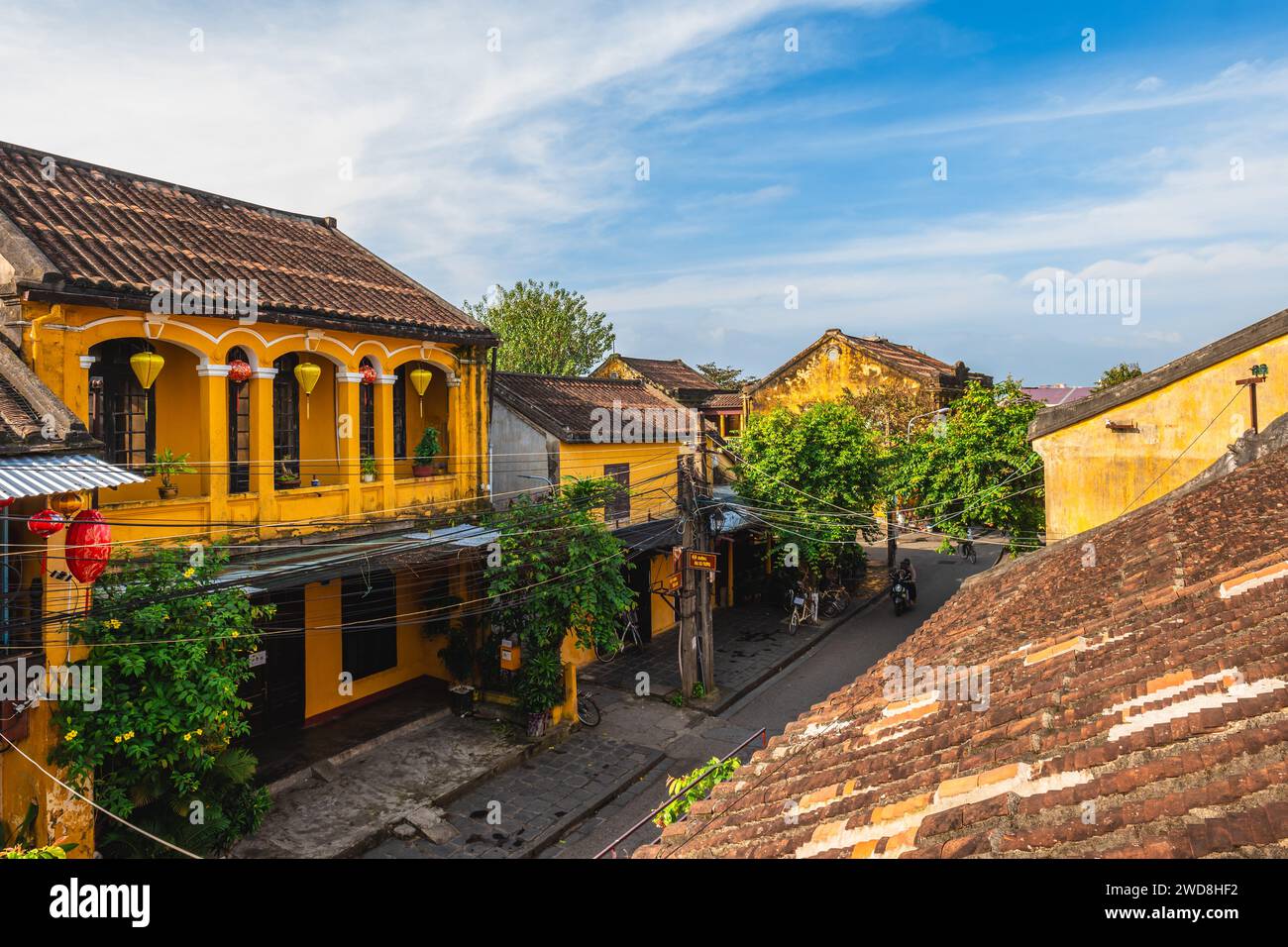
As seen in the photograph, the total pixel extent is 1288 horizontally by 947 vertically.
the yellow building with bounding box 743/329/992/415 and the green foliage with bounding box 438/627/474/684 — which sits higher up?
the yellow building with bounding box 743/329/992/415

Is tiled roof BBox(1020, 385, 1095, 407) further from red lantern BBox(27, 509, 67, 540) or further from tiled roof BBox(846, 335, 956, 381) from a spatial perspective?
red lantern BBox(27, 509, 67, 540)

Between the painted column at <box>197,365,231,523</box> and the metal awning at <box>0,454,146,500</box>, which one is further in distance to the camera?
the painted column at <box>197,365,231,523</box>

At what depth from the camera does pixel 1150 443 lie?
455 inches

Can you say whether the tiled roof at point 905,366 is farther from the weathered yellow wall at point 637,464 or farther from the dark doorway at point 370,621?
the dark doorway at point 370,621

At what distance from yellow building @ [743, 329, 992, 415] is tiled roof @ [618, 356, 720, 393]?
299 cm

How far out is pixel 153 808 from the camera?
30.1 feet

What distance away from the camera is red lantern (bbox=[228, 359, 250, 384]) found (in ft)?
38.6

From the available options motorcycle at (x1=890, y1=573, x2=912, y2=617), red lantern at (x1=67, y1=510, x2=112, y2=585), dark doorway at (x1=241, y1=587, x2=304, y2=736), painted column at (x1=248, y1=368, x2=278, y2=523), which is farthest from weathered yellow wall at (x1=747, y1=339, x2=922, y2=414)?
red lantern at (x1=67, y1=510, x2=112, y2=585)

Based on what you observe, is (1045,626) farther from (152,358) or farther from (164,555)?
(152,358)

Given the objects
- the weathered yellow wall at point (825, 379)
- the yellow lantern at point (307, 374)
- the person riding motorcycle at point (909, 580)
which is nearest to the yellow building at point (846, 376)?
the weathered yellow wall at point (825, 379)
